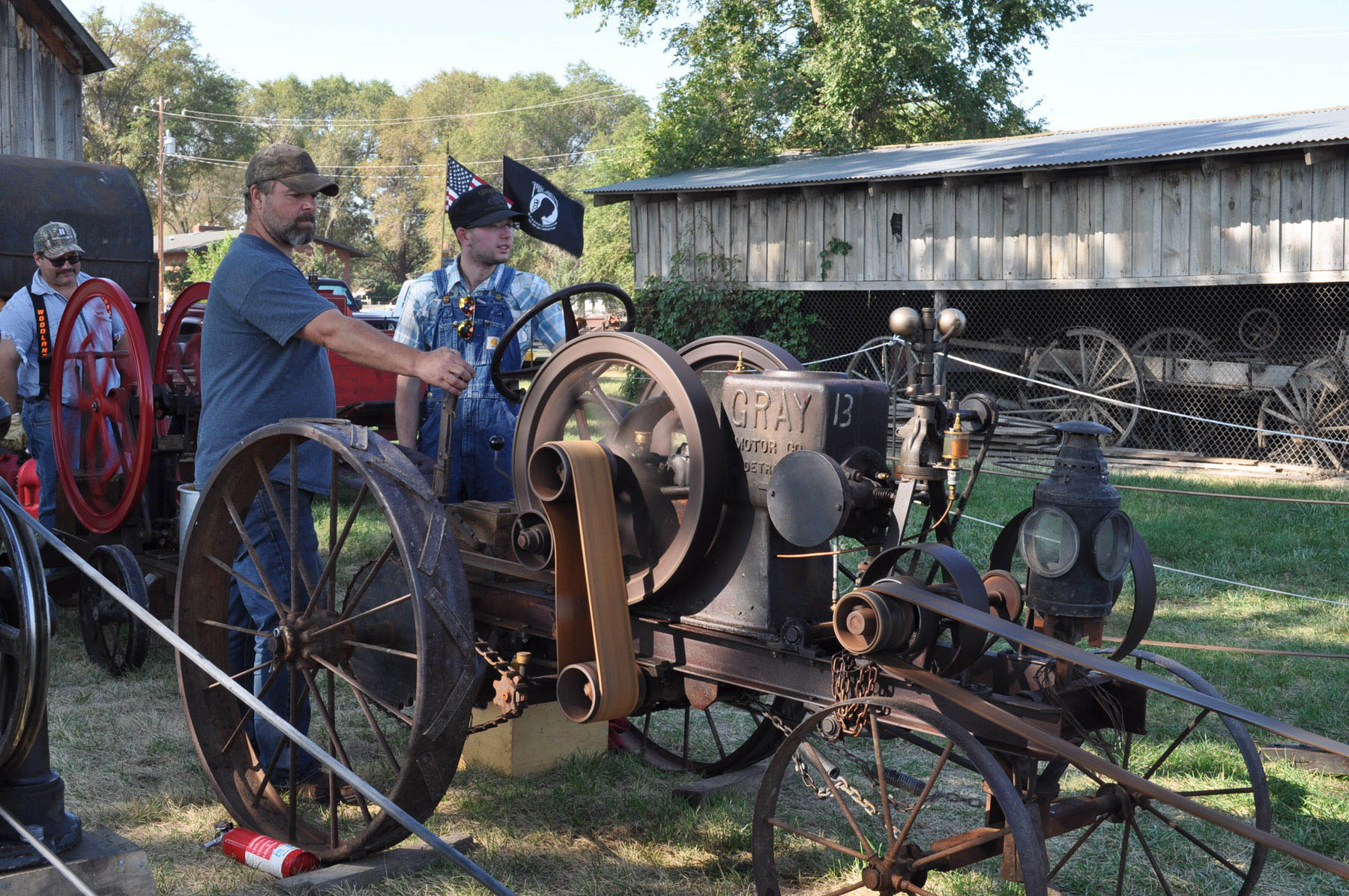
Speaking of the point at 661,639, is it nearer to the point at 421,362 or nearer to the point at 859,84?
the point at 421,362

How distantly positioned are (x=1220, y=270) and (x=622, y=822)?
432 inches

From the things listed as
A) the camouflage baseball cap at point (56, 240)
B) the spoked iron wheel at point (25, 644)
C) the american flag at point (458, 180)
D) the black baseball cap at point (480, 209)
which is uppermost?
the american flag at point (458, 180)

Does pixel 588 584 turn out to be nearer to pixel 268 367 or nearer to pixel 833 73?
pixel 268 367

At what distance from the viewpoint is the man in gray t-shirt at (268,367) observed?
11.3 ft

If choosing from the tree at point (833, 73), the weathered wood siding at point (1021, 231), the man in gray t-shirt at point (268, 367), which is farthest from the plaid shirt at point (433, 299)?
the tree at point (833, 73)

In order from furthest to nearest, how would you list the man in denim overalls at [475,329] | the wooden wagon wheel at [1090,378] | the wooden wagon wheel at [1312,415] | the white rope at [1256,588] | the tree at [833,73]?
the tree at [833,73]
the wooden wagon wheel at [1090,378]
the wooden wagon wheel at [1312,415]
the white rope at [1256,588]
the man in denim overalls at [475,329]

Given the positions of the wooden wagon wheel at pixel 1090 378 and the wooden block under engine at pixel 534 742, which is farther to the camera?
the wooden wagon wheel at pixel 1090 378

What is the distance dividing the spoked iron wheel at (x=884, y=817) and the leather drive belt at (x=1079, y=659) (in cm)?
21

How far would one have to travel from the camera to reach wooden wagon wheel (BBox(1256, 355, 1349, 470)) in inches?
489

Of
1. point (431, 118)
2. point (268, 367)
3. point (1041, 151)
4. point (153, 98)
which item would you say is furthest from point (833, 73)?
point (431, 118)

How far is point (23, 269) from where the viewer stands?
6965 mm

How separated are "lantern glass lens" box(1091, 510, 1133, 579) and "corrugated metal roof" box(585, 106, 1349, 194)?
1039 centimetres

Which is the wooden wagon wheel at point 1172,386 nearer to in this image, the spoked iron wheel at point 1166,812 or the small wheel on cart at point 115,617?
the spoked iron wheel at point 1166,812

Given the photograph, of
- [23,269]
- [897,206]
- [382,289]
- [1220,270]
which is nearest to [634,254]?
[897,206]
